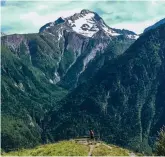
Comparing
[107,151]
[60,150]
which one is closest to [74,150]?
[60,150]

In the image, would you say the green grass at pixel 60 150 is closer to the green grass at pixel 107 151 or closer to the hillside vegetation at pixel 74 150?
the hillside vegetation at pixel 74 150

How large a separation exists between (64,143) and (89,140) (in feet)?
12.7

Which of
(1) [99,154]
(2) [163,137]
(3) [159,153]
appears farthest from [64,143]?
(2) [163,137]

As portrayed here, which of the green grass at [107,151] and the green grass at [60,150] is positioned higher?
the green grass at [60,150]

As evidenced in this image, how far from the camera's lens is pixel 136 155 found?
57.3m

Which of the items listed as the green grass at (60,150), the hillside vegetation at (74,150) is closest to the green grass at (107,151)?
the hillside vegetation at (74,150)

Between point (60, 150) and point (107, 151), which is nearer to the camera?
point (60, 150)

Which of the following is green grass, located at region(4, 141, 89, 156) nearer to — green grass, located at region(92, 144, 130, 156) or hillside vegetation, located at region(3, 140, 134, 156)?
hillside vegetation, located at region(3, 140, 134, 156)

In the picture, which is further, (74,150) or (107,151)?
(107,151)

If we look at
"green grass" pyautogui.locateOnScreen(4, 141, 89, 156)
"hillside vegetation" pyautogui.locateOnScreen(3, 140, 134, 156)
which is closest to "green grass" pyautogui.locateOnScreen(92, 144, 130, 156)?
"hillside vegetation" pyautogui.locateOnScreen(3, 140, 134, 156)

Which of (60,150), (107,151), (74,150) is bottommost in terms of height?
(107,151)

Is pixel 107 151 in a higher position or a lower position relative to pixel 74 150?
lower

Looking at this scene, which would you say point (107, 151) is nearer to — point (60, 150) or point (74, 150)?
point (74, 150)

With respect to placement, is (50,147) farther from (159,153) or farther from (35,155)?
(159,153)
